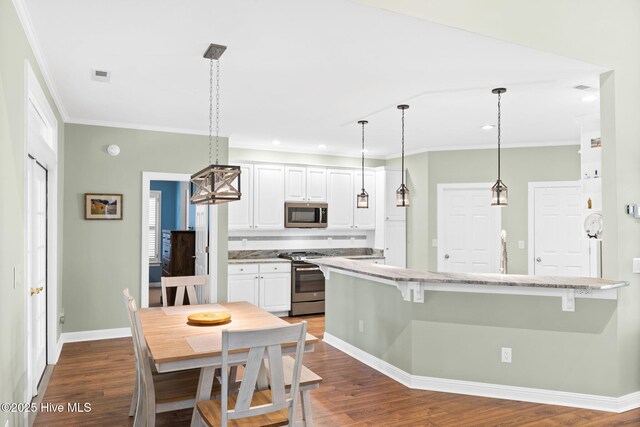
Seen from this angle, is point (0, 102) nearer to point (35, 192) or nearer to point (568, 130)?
point (35, 192)

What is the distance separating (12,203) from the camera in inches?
97.7

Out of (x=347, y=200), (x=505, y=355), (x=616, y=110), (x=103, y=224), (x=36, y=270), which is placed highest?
(x=616, y=110)

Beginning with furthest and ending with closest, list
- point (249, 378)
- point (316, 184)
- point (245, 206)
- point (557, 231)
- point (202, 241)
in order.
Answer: point (316, 184) < point (245, 206) < point (557, 231) < point (202, 241) < point (249, 378)

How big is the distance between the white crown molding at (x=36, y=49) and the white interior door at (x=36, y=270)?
685 millimetres

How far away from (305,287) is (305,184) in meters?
1.60

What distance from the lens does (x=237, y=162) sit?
21.8ft

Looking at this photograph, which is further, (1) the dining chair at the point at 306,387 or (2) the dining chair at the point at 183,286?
(2) the dining chair at the point at 183,286

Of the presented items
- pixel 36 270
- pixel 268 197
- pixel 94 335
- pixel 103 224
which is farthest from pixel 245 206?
pixel 36 270

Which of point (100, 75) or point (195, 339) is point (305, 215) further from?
point (195, 339)

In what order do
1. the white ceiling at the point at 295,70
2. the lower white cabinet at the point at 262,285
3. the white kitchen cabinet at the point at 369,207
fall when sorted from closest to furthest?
the white ceiling at the point at 295,70
the lower white cabinet at the point at 262,285
the white kitchen cabinet at the point at 369,207

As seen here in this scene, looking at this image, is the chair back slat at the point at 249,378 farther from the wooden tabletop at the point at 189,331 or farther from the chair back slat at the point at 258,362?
the wooden tabletop at the point at 189,331

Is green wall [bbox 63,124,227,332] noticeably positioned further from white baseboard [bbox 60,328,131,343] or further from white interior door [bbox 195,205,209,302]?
white interior door [bbox 195,205,209,302]

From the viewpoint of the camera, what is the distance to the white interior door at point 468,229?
657 cm

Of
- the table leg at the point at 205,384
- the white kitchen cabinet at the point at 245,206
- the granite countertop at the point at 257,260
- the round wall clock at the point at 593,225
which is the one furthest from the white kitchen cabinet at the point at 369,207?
the table leg at the point at 205,384
